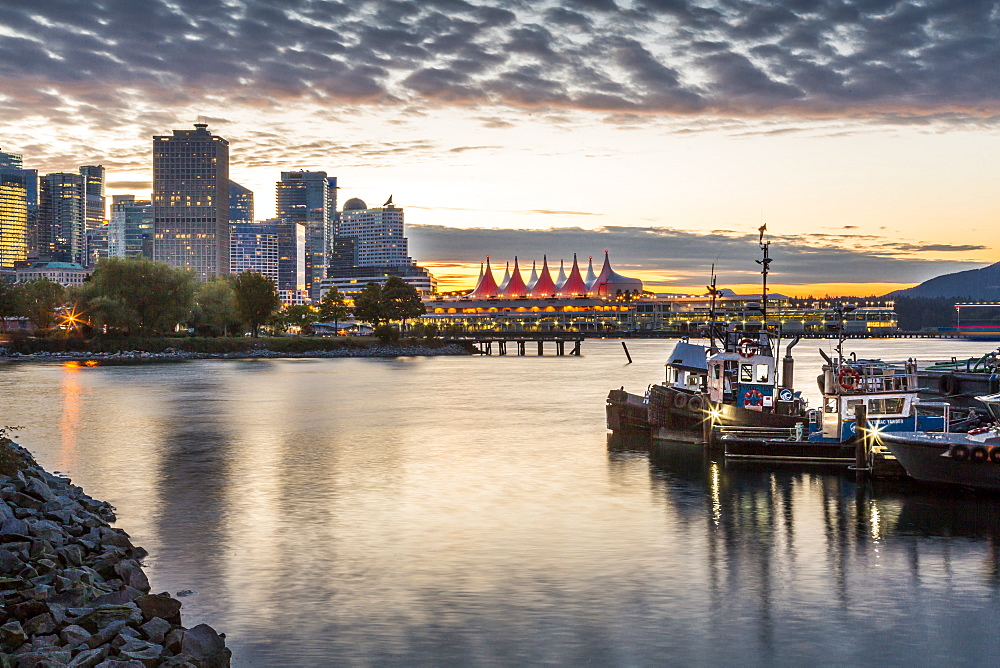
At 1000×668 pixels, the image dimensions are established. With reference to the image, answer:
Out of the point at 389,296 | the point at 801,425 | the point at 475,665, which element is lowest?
the point at 475,665

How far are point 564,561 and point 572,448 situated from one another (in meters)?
19.6

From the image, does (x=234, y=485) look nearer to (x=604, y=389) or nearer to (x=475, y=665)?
(x=475, y=665)

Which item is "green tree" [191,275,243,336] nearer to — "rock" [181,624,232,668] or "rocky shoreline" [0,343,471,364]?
"rocky shoreline" [0,343,471,364]

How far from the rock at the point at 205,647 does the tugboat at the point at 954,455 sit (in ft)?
71.7

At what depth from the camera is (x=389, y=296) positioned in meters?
162

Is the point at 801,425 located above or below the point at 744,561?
above

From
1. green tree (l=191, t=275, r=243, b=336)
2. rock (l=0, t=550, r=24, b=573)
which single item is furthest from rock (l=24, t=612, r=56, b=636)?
green tree (l=191, t=275, r=243, b=336)

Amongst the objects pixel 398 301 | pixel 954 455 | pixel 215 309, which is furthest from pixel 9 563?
pixel 398 301

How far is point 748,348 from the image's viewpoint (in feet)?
118

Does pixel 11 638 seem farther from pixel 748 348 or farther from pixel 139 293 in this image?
pixel 139 293

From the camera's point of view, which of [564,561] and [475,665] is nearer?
[475,665]

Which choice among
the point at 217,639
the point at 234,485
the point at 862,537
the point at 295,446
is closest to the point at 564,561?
the point at 862,537

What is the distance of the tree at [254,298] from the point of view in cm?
13525

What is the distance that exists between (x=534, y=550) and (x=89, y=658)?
40.5 ft
